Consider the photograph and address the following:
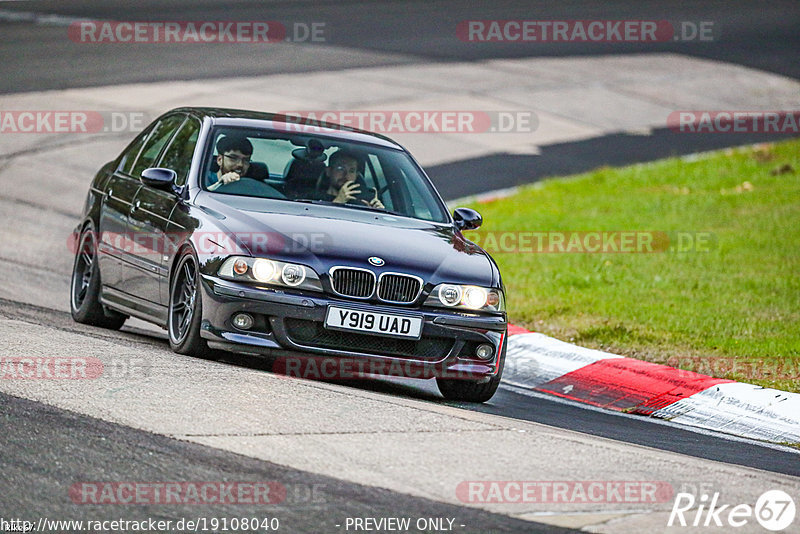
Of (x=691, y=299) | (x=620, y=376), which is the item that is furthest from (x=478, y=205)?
(x=620, y=376)

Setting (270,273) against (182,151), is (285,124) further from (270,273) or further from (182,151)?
(270,273)

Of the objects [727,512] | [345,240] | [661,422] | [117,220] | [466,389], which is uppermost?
[345,240]

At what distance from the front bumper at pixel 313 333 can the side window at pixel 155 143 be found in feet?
6.95

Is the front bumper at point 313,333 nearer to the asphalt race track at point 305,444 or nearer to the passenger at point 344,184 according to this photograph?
the asphalt race track at point 305,444

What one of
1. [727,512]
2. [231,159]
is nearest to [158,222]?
[231,159]

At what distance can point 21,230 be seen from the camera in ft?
46.1

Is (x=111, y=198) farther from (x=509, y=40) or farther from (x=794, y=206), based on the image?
(x=509, y=40)

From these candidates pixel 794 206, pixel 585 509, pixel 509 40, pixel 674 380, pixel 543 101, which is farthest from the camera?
pixel 509 40

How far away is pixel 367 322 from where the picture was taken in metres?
7.77

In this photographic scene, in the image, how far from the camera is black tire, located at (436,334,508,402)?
8500 mm

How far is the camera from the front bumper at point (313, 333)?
25.4 feet

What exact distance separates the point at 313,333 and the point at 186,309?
939 mm

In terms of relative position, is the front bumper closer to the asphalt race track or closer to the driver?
the asphalt race track

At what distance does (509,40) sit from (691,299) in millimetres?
19084
